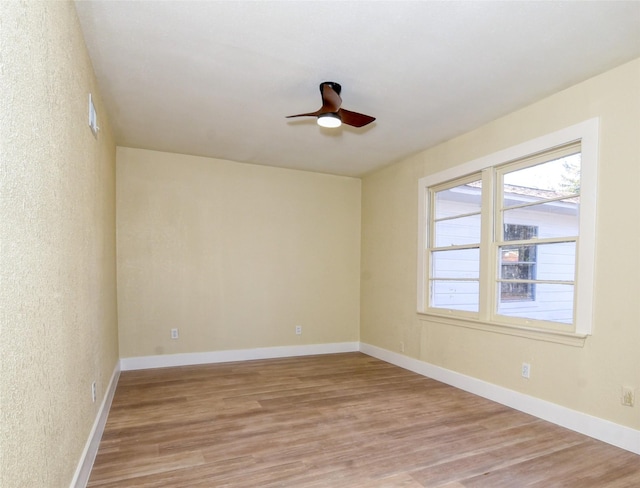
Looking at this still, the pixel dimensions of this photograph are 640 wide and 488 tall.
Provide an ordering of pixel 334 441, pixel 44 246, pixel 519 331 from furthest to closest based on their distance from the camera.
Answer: pixel 519 331
pixel 334 441
pixel 44 246

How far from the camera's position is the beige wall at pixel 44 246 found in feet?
3.63

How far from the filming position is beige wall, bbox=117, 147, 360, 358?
15.2 ft

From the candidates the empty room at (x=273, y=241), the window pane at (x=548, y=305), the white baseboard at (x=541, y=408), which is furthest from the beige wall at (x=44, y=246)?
the window pane at (x=548, y=305)

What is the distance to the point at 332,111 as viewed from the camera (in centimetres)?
283

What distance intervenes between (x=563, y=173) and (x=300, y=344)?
3.86 meters

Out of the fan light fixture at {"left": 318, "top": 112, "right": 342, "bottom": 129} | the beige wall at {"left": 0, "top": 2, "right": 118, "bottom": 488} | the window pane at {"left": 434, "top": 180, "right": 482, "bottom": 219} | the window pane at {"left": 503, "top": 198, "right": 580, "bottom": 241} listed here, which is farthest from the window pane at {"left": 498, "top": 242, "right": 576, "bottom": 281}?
the beige wall at {"left": 0, "top": 2, "right": 118, "bottom": 488}

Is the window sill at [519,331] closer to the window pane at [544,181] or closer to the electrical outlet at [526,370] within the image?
the electrical outlet at [526,370]

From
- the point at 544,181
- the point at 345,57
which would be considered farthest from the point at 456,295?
the point at 345,57

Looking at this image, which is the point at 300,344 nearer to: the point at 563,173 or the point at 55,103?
the point at 563,173

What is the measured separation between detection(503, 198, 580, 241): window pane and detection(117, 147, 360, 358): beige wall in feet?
8.95

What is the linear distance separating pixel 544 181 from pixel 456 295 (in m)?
1.48

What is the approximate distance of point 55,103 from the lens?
1.65 metres

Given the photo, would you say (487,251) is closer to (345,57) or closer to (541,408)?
(541,408)

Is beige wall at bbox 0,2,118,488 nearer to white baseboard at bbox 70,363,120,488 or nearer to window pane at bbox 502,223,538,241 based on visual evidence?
white baseboard at bbox 70,363,120,488
